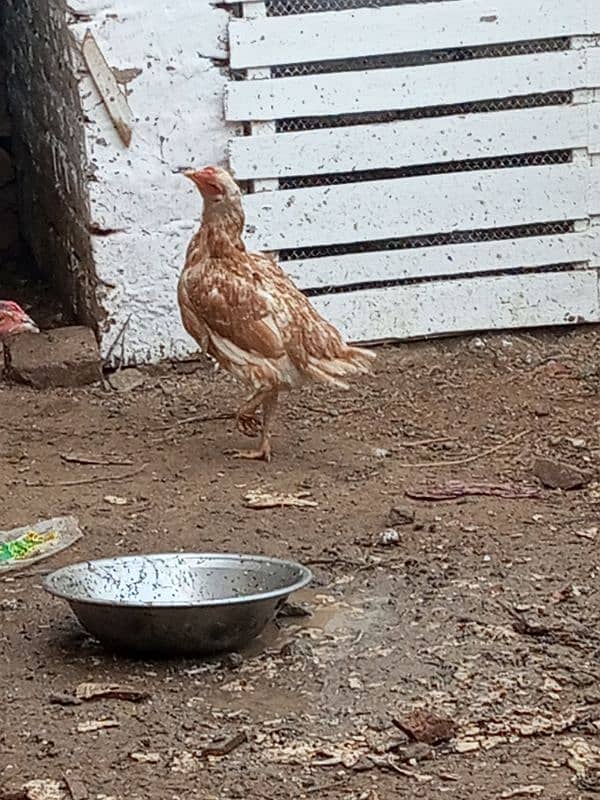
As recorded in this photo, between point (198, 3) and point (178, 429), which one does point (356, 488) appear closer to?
point (178, 429)

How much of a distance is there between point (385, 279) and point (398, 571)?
2848 millimetres

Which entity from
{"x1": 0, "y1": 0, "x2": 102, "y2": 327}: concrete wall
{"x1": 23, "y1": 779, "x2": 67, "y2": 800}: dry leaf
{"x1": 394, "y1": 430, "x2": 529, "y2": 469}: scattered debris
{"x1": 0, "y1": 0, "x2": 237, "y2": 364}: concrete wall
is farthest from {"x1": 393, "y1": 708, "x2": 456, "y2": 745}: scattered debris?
{"x1": 0, "y1": 0, "x2": 102, "y2": 327}: concrete wall

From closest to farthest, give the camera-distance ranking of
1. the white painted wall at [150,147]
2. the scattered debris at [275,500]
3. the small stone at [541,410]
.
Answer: the scattered debris at [275,500] < the small stone at [541,410] < the white painted wall at [150,147]

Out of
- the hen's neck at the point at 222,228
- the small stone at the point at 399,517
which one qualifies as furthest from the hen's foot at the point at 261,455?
the small stone at the point at 399,517

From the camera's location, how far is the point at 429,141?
24.4ft

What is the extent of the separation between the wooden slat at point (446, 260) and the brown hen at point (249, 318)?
1.17 m

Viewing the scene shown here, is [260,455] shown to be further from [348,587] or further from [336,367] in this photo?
[348,587]

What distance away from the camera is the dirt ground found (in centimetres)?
366

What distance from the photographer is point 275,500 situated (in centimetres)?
571

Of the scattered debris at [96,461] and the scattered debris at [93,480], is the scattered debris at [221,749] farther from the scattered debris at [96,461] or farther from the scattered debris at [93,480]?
the scattered debris at [96,461]

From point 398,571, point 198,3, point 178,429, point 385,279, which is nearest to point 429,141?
point 385,279

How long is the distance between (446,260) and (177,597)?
11.4ft

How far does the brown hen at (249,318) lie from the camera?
607cm

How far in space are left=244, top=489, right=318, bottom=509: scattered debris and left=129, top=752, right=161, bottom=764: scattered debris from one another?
6.57 ft
